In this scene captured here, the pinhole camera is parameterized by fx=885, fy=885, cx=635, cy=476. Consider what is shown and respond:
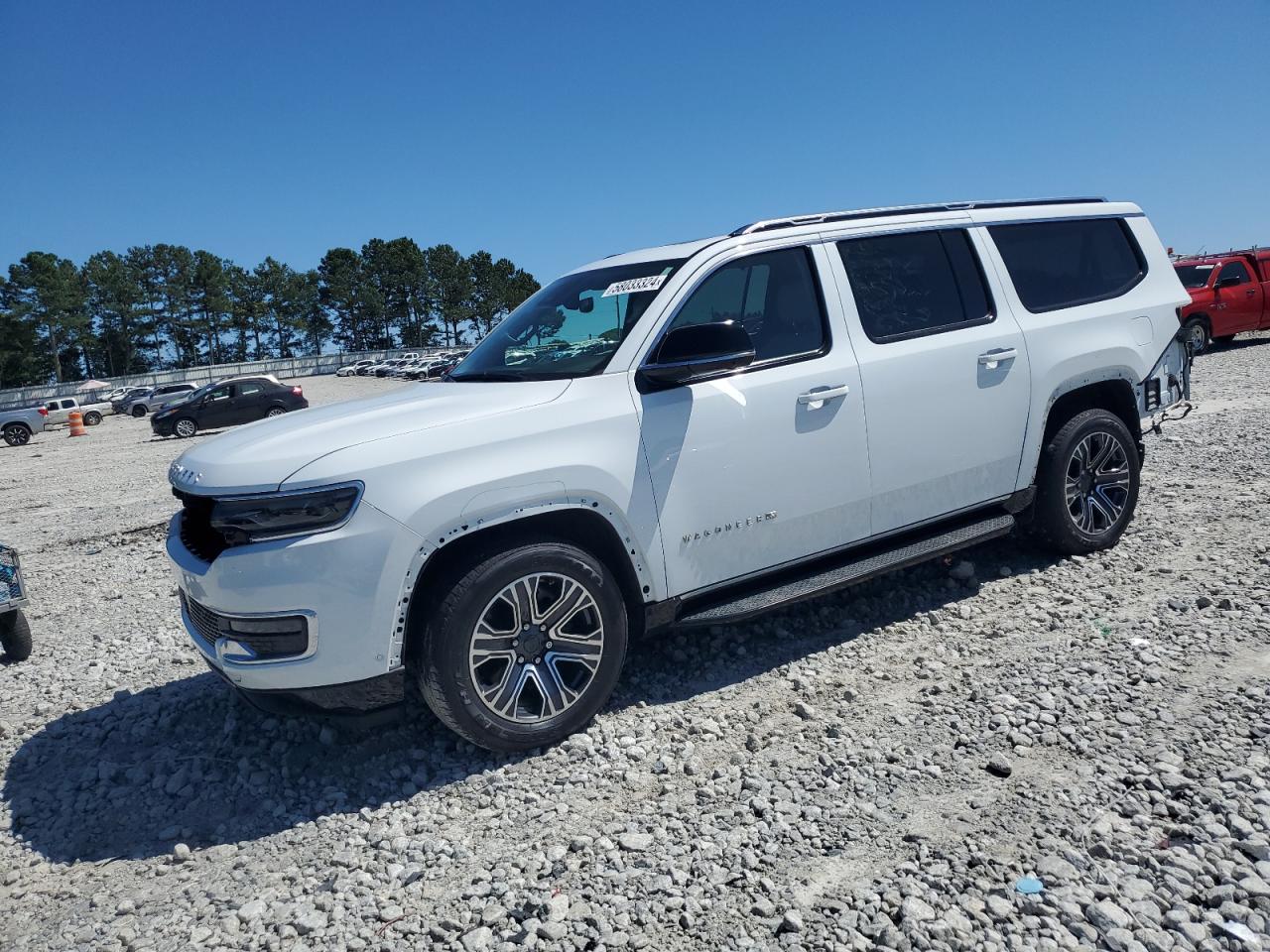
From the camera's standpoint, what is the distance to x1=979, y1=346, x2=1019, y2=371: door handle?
4648 mm

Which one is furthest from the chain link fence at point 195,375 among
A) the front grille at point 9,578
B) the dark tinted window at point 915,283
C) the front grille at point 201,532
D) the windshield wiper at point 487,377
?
the dark tinted window at point 915,283

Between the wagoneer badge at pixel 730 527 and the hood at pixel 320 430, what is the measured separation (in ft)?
2.77

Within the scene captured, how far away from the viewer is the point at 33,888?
10.3 ft

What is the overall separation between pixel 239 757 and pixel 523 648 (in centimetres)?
149

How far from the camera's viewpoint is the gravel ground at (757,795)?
2.62m

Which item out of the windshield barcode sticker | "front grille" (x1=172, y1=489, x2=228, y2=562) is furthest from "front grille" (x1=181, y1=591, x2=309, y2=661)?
the windshield barcode sticker

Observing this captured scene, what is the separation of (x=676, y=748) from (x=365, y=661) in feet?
4.30

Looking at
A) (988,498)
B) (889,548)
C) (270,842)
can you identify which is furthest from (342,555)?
(988,498)

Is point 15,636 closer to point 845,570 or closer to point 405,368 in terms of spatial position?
point 845,570

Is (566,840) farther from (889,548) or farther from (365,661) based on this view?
(889,548)

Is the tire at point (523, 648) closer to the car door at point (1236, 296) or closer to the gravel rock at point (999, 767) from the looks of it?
the gravel rock at point (999, 767)

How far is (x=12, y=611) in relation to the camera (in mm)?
5379

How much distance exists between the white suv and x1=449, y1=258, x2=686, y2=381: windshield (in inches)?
0.7

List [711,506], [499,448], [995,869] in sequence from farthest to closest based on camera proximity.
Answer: [711,506], [499,448], [995,869]
